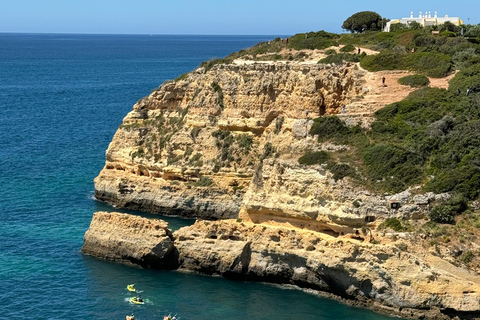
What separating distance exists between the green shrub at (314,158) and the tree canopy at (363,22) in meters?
29.7

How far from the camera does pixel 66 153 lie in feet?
201

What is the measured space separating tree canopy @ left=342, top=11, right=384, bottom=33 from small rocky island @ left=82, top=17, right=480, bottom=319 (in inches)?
423

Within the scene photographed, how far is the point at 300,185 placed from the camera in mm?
36250

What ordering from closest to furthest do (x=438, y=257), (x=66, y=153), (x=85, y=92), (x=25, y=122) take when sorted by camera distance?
(x=438, y=257) < (x=66, y=153) < (x=25, y=122) < (x=85, y=92)

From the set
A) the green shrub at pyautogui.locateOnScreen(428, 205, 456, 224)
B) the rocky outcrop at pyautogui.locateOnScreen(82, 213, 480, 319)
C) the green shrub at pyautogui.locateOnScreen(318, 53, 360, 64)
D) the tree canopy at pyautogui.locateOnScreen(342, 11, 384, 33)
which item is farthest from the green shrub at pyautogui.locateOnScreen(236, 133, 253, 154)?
the tree canopy at pyautogui.locateOnScreen(342, 11, 384, 33)

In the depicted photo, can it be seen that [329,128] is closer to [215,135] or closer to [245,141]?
[245,141]

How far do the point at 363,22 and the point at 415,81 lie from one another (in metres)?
22.0

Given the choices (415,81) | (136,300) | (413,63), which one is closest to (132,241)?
(136,300)

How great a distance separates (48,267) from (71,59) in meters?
134

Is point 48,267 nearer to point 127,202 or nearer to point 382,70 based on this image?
point 127,202

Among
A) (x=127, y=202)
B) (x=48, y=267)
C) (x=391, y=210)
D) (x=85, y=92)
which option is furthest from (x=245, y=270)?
(x=85, y=92)

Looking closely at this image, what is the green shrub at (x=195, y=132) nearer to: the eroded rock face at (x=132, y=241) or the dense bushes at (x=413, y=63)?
the dense bushes at (x=413, y=63)

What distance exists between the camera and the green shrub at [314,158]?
124 ft

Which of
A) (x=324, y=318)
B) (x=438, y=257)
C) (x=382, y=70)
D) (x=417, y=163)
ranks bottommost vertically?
(x=324, y=318)
